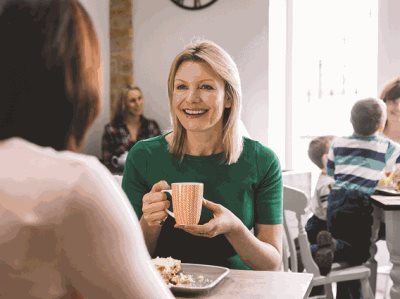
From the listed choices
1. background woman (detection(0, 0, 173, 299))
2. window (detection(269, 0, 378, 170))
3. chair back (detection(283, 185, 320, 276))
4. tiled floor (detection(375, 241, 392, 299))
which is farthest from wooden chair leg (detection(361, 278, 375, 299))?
background woman (detection(0, 0, 173, 299))

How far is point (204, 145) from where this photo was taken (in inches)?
68.0

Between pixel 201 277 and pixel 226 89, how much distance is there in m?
0.61

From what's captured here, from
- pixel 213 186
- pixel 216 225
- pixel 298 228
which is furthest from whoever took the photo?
pixel 298 228

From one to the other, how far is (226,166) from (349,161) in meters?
1.78

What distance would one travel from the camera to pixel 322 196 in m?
3.47

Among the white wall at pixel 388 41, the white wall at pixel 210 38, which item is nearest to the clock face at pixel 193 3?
the white wall at pixel 210 38

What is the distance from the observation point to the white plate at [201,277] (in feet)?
3.89

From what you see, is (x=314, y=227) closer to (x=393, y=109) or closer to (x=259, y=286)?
(x=393, y=109)

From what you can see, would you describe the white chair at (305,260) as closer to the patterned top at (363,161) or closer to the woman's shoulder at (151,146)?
the patterned top at (363,161)

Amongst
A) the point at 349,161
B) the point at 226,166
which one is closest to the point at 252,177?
the point at 226,166

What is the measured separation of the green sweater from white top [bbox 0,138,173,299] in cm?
114

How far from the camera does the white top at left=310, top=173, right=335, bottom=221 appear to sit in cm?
342

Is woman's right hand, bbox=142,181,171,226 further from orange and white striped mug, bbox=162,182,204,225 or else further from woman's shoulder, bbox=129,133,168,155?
woman's shoulder, bbox=129,133,168,155

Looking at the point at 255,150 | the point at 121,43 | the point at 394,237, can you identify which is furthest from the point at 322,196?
the point at 121,43
